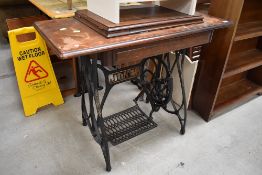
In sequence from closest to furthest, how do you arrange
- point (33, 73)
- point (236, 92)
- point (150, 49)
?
point (150, 49) → point (33, 73) → point (236, 92)

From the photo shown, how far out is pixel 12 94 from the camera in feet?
7.17

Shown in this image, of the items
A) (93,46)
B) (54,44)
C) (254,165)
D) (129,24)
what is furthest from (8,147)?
(254,165)

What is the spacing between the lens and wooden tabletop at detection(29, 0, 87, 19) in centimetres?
174

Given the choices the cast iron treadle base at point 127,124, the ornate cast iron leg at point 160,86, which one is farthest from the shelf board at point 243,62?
the cast iron treadle base at point 127,124

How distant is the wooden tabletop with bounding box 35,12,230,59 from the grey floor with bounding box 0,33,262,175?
869mm

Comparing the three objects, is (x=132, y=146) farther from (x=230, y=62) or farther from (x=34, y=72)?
(x=230, y=62)

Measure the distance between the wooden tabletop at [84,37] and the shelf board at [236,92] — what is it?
940 mm

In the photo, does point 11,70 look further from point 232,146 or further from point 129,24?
point 232,146

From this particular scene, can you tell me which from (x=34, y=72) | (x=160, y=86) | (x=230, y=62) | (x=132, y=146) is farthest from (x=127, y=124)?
(x=230, y=62)

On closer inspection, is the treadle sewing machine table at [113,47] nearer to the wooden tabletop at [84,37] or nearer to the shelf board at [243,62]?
the wooden tabletop at [84,37]

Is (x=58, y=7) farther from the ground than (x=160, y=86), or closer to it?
farther from the ground

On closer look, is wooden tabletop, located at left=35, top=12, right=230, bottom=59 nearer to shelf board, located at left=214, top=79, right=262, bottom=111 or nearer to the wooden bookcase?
the wooden bookcase

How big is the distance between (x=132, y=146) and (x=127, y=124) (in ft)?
0.65

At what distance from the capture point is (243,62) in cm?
199
